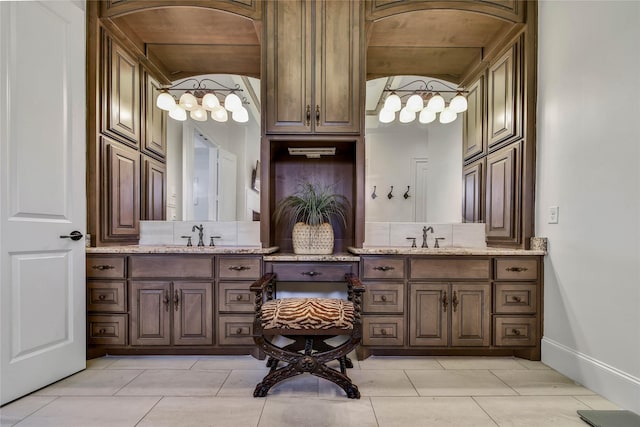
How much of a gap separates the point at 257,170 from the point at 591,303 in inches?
94.0

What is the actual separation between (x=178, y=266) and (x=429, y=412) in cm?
180

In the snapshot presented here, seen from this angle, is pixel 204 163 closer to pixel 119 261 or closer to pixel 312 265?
pixel 119 261

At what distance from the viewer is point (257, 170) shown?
253cm

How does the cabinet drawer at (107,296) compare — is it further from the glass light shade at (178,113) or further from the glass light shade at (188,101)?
the glass light shade at (188,101)

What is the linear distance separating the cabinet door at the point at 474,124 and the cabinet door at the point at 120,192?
2859 millimetres

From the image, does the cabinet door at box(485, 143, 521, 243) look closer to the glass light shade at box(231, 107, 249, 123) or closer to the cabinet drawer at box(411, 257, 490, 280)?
the cabinet drawer at box(411, 257, 490, 280)

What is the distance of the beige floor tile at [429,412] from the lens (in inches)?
60.0

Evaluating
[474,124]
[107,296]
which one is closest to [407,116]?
[474,124]

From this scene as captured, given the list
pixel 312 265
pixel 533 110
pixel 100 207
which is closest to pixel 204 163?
pixel 100 207

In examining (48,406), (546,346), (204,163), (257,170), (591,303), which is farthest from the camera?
(204,163)

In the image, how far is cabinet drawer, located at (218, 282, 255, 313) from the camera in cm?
221

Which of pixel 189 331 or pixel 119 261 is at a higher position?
pixel 119 261

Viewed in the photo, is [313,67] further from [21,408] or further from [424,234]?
[21,408]

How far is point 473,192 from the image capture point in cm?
277
